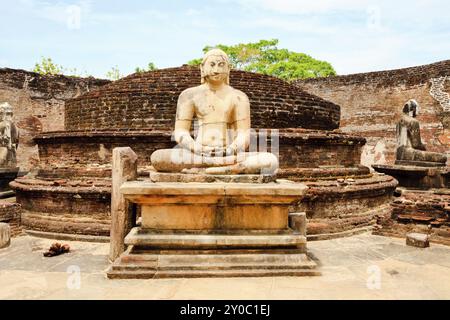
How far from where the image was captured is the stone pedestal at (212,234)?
296 centimetres

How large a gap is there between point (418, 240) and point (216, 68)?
3.29 metres

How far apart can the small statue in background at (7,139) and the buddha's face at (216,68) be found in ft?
19.1

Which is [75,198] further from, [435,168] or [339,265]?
[435,168]

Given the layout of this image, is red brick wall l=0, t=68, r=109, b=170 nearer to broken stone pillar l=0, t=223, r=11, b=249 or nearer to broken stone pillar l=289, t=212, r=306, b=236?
broken stone pillar l=0, t=223, r=11, b=249

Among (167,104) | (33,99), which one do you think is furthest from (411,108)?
(33,99)

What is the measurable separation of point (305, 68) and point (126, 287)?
23.5 meters

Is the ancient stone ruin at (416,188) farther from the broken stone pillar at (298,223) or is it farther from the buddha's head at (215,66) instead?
the buddha's head at (215,66)

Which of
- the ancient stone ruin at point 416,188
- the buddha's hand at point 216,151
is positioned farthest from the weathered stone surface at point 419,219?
the buddha's hand at point 216,151

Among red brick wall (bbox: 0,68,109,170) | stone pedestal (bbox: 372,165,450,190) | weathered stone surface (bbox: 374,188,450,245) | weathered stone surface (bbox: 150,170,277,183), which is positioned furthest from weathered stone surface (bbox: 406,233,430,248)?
red brick wall (bbox: 0,68,109,170)

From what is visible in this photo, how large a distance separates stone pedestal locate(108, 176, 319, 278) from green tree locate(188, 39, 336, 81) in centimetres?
2180

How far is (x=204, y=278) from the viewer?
9.51 feet

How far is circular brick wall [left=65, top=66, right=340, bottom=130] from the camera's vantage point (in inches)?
293
